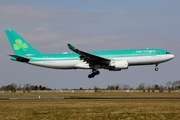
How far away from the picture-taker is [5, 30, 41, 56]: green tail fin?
183ft

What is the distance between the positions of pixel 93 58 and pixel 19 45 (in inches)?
549

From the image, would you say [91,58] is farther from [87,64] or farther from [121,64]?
[121,64]

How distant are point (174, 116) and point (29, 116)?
34.6 ft

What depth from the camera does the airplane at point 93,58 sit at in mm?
49469

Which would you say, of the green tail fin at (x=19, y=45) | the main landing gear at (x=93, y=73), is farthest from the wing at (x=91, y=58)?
the green tail fin at (x=19, y=45)

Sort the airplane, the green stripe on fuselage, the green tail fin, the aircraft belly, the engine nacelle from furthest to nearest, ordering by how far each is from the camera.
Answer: the green tail fin
the aircraft belly
the green stripe on fuselage
the airplane
the engine nacelle

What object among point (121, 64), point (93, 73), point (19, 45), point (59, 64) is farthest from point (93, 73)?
point (19, 45)

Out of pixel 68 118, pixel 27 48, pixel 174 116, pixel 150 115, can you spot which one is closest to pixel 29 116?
pixel 68 118

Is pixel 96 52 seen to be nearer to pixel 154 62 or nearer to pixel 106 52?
pixel 106 52

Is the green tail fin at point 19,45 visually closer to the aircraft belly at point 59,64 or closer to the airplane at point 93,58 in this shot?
the airplane at point 93,58

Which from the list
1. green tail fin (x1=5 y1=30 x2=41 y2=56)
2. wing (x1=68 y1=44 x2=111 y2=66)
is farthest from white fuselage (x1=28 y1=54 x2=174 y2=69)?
green tail fin (x1=5 y1=30 x2=41 y2=56)

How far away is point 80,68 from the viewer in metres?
52.8

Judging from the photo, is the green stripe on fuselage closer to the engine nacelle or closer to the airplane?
the airplane

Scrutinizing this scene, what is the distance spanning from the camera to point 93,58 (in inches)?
1971
